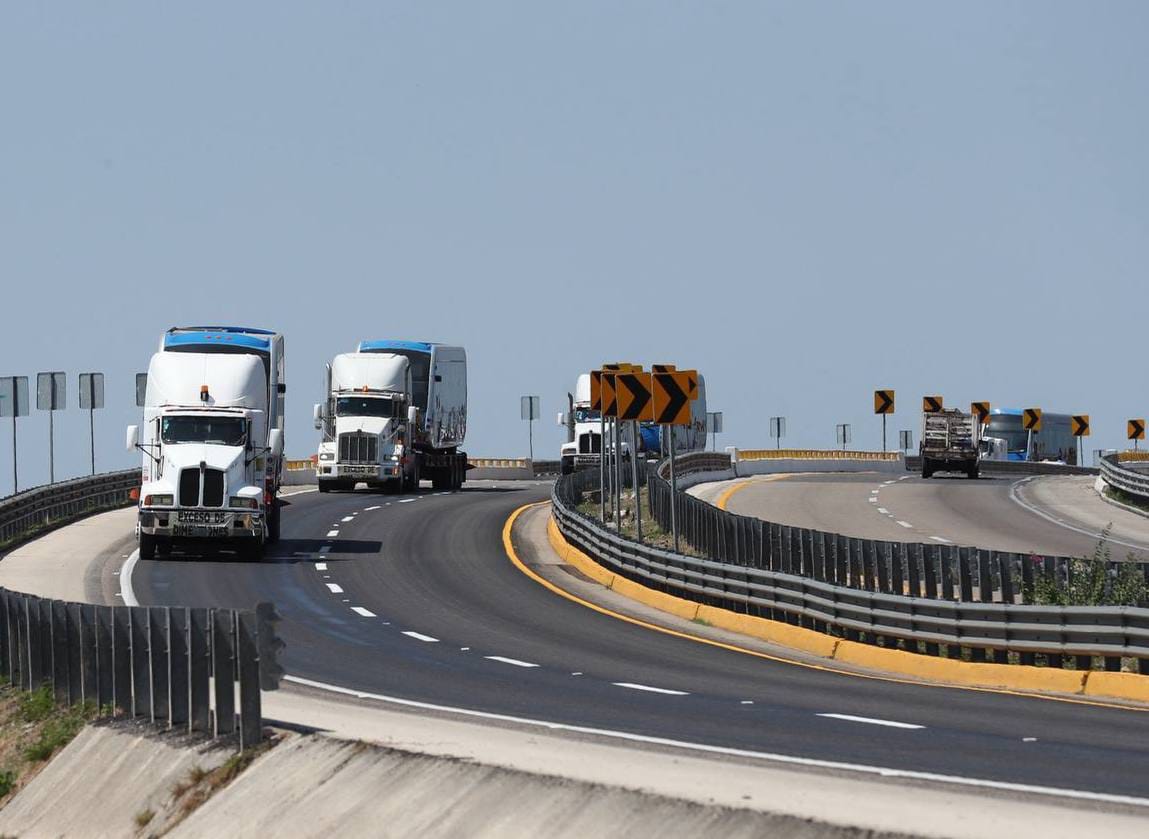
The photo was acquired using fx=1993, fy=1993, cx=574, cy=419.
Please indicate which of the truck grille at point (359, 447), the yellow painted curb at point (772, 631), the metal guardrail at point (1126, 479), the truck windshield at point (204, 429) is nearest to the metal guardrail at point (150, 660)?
the yellow painted curb at point (772, 631)

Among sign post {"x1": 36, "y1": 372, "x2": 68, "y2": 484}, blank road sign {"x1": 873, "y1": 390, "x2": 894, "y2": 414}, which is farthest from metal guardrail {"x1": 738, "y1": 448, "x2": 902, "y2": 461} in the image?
sign post {"x1": 36, "y1": 372, "x2": 68, "y2": 484}

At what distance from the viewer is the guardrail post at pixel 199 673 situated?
55.8 feet

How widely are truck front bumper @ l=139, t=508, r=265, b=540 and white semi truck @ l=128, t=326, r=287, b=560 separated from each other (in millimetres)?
18

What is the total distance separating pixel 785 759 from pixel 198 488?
74.6ft

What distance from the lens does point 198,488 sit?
36.1 metres

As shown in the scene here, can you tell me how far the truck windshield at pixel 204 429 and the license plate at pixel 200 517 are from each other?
1.28 metres

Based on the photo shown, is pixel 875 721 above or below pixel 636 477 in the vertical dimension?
below

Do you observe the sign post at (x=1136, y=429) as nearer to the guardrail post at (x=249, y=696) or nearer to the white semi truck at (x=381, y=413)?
the white semi truck at (x=381, y=413)

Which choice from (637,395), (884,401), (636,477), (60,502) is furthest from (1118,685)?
(884,401)

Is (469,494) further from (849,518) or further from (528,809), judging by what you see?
(528,809)

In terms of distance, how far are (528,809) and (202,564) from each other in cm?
2471

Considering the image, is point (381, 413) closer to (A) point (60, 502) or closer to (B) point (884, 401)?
(A) point (60, 502)

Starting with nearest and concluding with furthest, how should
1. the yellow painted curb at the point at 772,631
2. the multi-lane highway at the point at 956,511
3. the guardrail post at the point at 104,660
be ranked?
the guardrail post at the point at 104,660
the yellow painted curb at the point at 772,631
the multi-lane highway at the point at 956,511

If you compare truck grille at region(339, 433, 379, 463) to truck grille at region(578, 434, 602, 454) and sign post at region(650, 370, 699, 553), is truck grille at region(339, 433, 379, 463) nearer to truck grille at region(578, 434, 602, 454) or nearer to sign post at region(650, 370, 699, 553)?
truck grille at region(578, 434, 602, 454)
